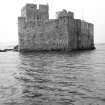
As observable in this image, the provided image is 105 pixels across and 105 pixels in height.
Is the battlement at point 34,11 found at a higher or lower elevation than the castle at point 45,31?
higher

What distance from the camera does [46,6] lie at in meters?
45.9

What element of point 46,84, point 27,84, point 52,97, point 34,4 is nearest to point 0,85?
point 27,84

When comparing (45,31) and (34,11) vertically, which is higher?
(34,11)

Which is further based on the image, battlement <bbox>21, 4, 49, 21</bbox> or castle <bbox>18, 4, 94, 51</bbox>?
battlement <bbox>21, 4, 49, 21</bbox>

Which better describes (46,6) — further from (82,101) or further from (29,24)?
(82,101)

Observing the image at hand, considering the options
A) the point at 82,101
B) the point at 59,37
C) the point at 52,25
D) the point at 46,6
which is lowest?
the point at 82,101

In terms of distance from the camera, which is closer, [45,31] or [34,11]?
[45,31]

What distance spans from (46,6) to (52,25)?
701cm

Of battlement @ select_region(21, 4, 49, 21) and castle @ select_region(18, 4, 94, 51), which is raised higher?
battlement @ select_region(21, 4, 49, 21)

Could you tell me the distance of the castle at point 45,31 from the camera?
1612 inches

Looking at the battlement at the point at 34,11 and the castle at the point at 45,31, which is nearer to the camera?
the castle at the point at 45,31

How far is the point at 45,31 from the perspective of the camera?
1657 inches

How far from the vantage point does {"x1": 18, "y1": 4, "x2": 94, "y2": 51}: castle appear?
40.9 meters

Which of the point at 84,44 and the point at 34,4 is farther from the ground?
the point at 34,4
